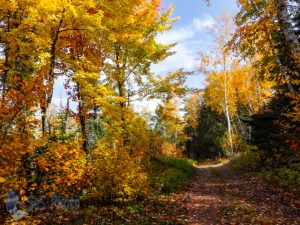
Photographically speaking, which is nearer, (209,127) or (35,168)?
(35,168)

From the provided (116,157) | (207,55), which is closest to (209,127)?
(207,55)

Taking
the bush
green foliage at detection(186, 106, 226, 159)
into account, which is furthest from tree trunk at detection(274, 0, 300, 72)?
green foliage at detection(186, 106, 226, 159)

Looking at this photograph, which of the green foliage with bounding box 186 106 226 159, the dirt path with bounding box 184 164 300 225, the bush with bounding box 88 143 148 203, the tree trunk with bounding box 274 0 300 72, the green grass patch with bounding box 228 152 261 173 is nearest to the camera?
the dirt path with bounding box 184 164 300 225

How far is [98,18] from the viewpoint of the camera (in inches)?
346

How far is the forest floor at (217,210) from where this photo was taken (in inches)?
273

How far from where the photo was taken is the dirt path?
22.5 feet

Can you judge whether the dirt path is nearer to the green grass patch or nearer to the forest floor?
the forest floor

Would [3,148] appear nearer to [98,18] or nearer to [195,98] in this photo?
[98,18]

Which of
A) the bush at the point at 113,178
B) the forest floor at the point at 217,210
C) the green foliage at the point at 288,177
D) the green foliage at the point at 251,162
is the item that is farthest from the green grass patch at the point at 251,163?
the bush at the point at 113,178

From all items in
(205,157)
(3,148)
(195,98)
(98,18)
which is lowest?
(205,157)

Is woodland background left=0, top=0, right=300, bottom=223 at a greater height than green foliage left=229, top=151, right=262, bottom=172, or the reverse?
woodland background left=0, top=0, right=300, bottom=223

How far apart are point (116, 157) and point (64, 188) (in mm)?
1810

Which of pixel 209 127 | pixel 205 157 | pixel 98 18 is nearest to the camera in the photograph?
pixel 98 18

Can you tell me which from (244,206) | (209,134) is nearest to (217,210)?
(244,206)
